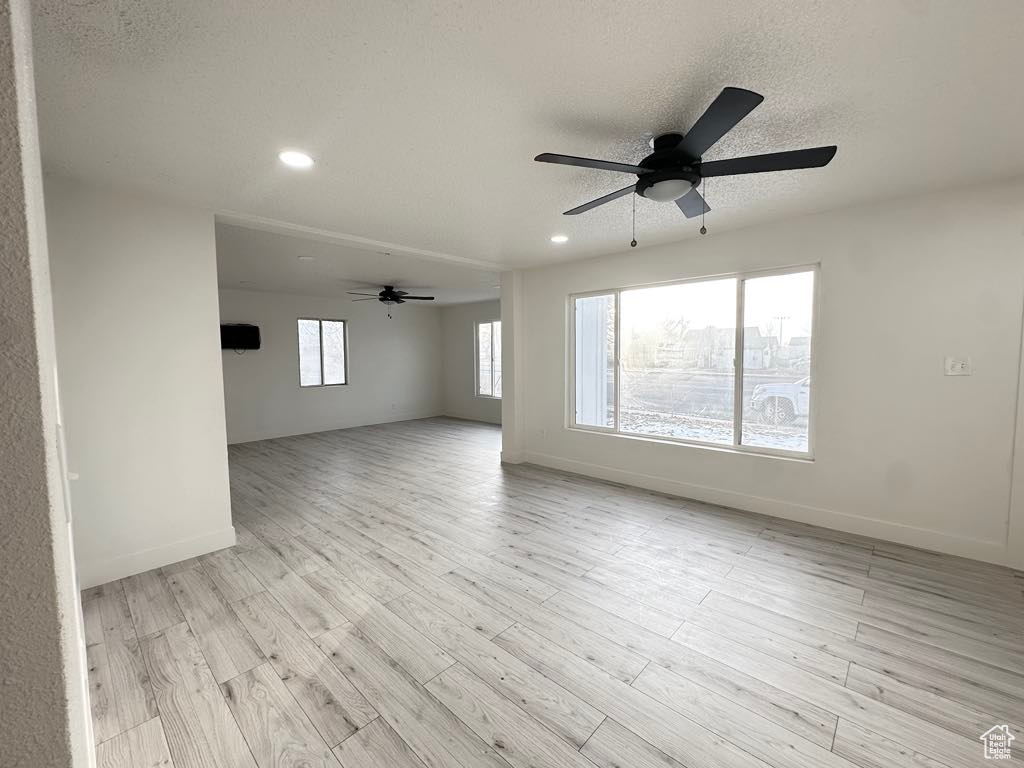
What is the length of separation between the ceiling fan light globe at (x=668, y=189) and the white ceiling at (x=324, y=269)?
2.79 m

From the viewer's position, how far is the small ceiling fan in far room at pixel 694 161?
1584mm

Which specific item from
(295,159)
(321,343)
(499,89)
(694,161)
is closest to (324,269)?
(321,343)

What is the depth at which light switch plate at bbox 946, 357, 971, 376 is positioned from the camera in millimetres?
2779

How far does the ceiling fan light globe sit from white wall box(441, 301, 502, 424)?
252 inches

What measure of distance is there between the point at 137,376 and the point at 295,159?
1742 millimetres

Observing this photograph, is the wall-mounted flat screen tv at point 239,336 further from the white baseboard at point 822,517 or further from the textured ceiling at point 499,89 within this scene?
the white baseboard at point 822,517

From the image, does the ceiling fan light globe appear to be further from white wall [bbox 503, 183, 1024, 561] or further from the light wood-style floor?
the light wood-style floor

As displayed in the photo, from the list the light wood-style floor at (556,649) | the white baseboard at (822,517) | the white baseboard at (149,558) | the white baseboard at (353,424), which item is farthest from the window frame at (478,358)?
the white baseboard at (149,558)

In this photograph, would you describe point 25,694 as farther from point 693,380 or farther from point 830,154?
point 693,380

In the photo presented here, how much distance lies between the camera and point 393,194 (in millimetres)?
2787

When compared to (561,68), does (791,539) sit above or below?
below

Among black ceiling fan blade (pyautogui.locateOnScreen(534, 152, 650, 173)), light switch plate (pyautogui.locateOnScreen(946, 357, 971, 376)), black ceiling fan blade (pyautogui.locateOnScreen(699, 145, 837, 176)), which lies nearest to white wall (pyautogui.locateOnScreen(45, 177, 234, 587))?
black ceiling fan blade (pyautogui.locateOnScreen(534, 152, 650, 173))

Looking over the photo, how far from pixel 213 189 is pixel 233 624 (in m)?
2.54

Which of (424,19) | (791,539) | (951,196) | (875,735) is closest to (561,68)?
(424,19)
